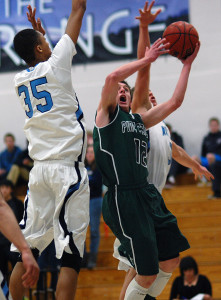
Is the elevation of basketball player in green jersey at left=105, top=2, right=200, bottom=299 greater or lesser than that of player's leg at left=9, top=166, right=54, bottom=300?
lesser

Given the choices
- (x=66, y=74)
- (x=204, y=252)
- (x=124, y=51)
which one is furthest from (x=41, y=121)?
(x=124, y=51)

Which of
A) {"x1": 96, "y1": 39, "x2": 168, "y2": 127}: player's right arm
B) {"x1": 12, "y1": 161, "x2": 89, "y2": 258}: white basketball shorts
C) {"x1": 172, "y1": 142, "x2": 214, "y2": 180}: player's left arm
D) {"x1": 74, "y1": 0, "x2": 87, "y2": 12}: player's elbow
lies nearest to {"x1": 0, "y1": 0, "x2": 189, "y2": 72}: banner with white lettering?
{"x1": 172, "y1": 142, "x2": 214, "y2": 180}: player's left arm

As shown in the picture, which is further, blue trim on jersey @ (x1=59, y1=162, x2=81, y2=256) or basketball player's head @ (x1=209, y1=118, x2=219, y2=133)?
basketball player's head @ (x1=209, y1=118, x2=219, y2=133)

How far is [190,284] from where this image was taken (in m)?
8.41

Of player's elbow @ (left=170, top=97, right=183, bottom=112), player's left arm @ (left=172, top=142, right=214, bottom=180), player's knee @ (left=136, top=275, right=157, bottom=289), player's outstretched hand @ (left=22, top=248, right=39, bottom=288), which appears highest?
player's elbow @ (left=170, top=97, right=183, bottom=112)

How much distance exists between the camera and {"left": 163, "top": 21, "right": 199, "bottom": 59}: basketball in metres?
5.11

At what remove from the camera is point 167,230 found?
4863 millimetres

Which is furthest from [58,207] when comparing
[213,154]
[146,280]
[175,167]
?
[175,167]

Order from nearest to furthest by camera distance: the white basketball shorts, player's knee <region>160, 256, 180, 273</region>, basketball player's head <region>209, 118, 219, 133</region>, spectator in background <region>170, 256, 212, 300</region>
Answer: the white basketball shorts
player's knee <region>160, 256, 180, 273</region>
spectator in background <region>170, 256, 212, 300</region>
basketball player's head <region>209, 118, 219, 133</region>

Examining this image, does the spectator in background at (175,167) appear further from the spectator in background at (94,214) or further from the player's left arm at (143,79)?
the player's left arm at (143,79)

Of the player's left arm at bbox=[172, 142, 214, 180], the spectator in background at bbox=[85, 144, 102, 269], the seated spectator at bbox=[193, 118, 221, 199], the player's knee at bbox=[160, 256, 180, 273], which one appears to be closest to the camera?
the player's knee at bbox=[160, 256, 180, 273]

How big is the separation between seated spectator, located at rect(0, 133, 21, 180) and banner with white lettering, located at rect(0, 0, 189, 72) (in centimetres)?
208

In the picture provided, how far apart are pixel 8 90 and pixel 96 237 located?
687 cm

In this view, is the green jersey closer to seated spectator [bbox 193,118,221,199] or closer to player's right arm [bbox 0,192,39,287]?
player's right arm [bbox 0,192,39,287]
